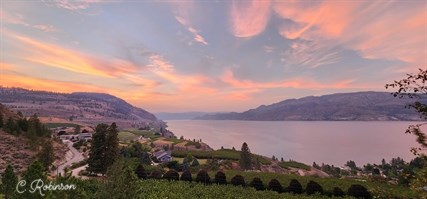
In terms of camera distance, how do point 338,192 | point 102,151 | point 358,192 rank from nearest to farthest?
point 358,192 < point 338,192 < point 102,151

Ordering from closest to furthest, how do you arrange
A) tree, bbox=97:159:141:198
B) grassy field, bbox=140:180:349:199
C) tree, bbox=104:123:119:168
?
tree, bbox=97:159:141:198, grassy field, bbox=140:180:349:199, tree, bbox=104:123:119:168

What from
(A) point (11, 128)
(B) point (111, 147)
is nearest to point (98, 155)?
(B) point (111, 147)

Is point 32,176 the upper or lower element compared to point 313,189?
upper

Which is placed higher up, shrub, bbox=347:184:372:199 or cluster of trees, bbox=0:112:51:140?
cluster of trees, bbox=0:112:51:140

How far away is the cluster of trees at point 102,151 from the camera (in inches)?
2287

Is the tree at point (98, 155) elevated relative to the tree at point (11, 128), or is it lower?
lower

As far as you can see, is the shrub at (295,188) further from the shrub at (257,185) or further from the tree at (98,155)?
the tree at (98,155)

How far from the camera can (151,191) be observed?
43.2 m

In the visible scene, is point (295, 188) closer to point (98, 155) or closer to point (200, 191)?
point (200, 191)

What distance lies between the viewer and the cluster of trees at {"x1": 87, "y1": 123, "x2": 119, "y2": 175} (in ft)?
191

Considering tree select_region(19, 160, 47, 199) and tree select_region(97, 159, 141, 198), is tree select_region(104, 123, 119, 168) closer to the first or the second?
tree select_region(19, 160, 47, 199)

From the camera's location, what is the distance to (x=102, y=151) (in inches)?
2327

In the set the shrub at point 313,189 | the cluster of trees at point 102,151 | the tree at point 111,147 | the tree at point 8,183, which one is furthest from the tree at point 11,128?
the shrub at point 313,189

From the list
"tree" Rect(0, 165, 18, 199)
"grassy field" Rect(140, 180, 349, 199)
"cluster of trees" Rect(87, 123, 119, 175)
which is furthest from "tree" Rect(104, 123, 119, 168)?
"tree" Rect(0, 165, 18, 199)
